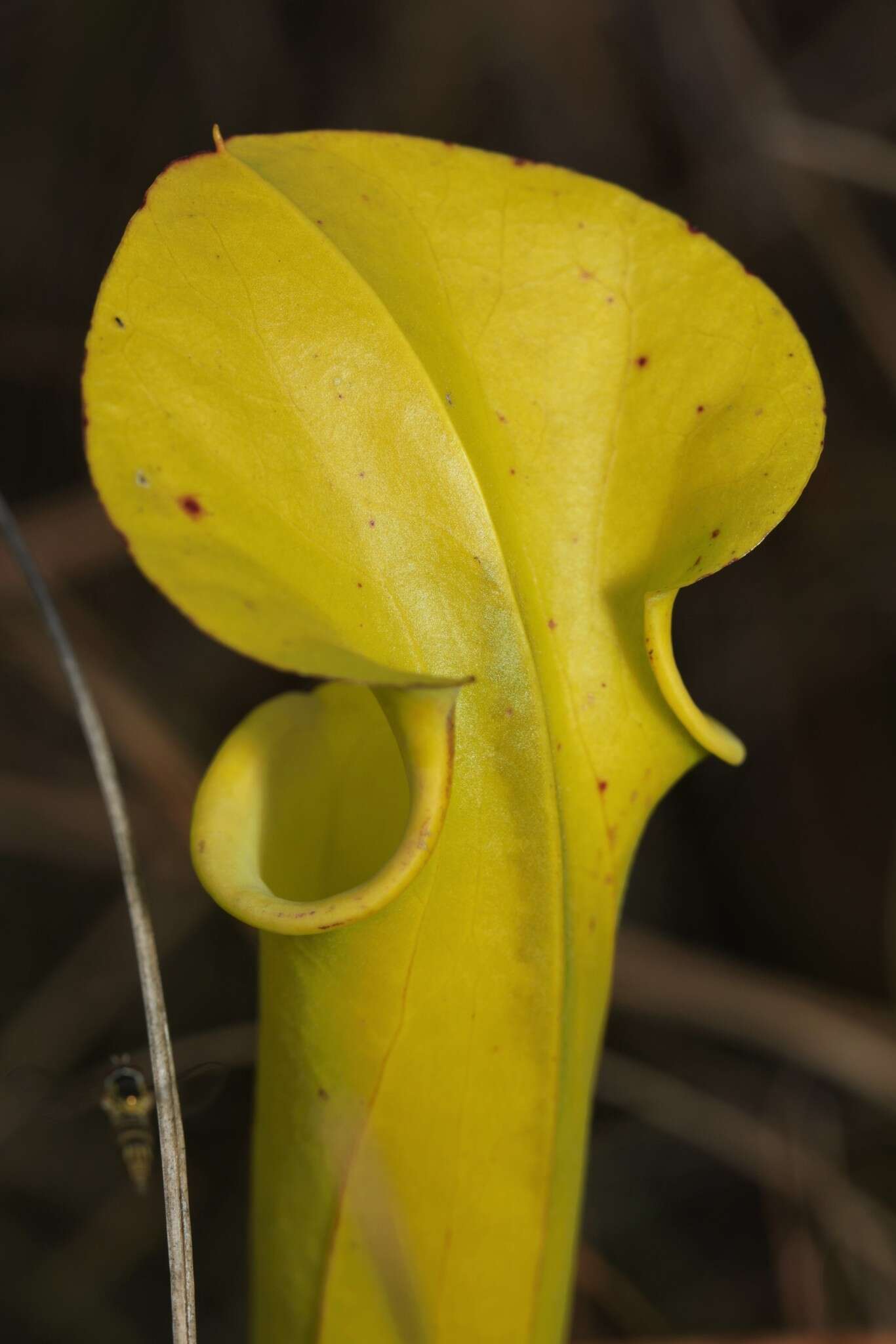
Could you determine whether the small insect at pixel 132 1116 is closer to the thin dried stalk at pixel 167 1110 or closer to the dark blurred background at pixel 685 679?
the thin dried stalk at pixel 167 1110

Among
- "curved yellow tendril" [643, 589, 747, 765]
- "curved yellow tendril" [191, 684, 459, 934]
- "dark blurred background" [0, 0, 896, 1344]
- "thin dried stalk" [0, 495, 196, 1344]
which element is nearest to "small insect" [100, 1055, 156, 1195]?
"thin dried stalk" [0, 495, 196, 1344]

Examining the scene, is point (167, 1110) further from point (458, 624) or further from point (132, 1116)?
point (458, 624)

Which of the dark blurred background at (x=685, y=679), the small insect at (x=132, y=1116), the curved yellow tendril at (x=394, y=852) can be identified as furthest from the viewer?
the dark blurred background at (x=685, y=679)

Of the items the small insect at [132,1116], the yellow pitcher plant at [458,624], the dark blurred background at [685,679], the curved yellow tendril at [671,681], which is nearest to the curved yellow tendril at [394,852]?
the yellow pitcher plant at [458,624]

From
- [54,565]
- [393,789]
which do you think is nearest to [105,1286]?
[54,565]

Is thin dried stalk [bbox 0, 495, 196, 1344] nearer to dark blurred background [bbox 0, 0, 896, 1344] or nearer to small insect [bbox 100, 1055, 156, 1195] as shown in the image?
small insect [bbox 100, 1055, 156, 1195]

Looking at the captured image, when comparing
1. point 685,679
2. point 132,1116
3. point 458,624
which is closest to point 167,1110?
point 132,1116
